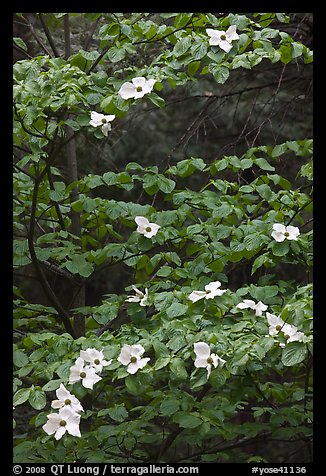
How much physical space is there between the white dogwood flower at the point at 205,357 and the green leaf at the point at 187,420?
0.81 ft

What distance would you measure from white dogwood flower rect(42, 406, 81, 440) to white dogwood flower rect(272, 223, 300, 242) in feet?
2.52

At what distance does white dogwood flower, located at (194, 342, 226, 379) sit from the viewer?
6.28 feet

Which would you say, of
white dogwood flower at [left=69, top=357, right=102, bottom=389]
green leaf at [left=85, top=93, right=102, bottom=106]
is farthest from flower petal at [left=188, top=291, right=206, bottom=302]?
green leaf at [left=85, top=93, right=102, bottom=106]

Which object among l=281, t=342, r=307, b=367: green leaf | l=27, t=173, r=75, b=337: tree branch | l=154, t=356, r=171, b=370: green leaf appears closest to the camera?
l=281, t=342, r=307, b=367: green leaf

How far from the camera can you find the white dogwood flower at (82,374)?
6.63 ft

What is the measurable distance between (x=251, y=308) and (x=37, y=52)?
6.33ft

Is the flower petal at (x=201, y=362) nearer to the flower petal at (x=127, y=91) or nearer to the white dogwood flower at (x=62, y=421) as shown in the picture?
the white dogwood flower at (x=62, y=421)

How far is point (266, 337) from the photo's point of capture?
197 cm

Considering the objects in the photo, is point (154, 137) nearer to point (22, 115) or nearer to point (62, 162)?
point (62, 162)

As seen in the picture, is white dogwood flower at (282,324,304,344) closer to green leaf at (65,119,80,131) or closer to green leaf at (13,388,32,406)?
green leaf at (13,388,32,406)

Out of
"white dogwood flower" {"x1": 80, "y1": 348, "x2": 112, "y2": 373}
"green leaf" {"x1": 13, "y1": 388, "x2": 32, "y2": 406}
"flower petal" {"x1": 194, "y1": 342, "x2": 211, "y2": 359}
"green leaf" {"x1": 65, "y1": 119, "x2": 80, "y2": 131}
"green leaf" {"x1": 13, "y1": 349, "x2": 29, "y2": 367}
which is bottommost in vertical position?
"green leaf" {"x1": 13, "y1": 349, "x2": 29, "y2": 367}

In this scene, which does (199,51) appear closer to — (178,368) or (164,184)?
(164,184)

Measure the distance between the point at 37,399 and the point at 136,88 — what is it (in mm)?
915

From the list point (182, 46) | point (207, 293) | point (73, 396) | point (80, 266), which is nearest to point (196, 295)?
point (207, 293)
